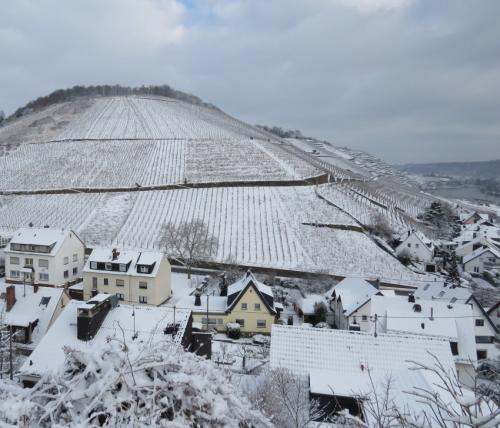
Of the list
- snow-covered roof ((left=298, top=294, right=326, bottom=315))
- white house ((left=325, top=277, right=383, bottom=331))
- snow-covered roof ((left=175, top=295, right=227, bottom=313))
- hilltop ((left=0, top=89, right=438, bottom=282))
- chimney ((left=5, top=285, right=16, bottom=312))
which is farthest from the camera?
hilltop ((left=0, top=89, right=438, bottom=282))

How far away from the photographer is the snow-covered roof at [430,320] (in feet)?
84.7

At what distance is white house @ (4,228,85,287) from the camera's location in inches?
1425

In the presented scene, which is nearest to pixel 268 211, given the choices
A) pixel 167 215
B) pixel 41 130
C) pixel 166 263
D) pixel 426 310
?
pixel 167 215

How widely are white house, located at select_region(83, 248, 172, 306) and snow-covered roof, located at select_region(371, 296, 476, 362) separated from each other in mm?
15413

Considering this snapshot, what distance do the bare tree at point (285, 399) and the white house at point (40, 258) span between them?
25.9m

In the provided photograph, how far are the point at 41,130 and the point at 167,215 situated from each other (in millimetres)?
59861

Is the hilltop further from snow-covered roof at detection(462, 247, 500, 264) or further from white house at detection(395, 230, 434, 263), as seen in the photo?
snow-covered roof at detection(462, 247, 500, 264)

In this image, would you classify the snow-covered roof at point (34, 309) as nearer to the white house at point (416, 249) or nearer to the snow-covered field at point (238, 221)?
the snow-covered field at point (238, 221)

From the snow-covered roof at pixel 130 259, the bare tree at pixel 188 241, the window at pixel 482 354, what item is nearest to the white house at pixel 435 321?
the window at pixel 482 354

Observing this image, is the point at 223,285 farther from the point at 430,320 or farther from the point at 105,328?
the point at 105,328

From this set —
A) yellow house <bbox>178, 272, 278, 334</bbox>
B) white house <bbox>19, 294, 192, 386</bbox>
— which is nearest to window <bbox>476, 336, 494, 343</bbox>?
yellow house <bbox>178, 272, 278, 334</bbox>

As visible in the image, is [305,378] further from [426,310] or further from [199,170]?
[199,170]

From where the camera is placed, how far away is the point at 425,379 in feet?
51.8

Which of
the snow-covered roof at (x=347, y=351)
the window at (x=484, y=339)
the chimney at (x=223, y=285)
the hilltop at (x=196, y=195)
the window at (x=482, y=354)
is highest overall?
→ the hilltop at (x=196, y=195)
